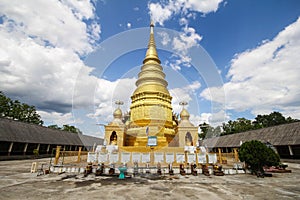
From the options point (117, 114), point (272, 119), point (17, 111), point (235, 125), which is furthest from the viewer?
point (272, 119)

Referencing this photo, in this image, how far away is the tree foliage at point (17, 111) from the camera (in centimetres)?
3334

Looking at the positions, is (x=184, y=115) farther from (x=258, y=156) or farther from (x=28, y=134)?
(x=28, y=134)

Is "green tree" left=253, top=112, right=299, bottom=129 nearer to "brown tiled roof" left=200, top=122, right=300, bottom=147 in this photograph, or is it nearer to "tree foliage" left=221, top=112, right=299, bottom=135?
"tree foliage" left=221, top=112, right=299, bottom=135

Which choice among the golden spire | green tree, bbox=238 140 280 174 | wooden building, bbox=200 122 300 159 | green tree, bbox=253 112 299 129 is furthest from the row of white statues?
green tree, bbox=253 112 299 129

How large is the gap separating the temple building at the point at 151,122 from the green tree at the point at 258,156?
946cm

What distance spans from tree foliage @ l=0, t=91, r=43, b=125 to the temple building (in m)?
27.1

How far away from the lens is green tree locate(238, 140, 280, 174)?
988cm

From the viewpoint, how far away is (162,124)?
20703 millimetres

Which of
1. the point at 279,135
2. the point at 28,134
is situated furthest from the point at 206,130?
the point at 28,134

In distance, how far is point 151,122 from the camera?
68.2ft

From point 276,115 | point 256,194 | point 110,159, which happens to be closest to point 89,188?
point 110,159

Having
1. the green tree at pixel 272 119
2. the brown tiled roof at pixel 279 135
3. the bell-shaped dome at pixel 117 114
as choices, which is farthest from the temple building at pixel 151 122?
the green tree at pixel 272 119

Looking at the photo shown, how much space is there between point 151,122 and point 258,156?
12635 millimetres

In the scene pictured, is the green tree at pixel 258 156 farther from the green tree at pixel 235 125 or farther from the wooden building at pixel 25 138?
the green tree at pixel 235 125
